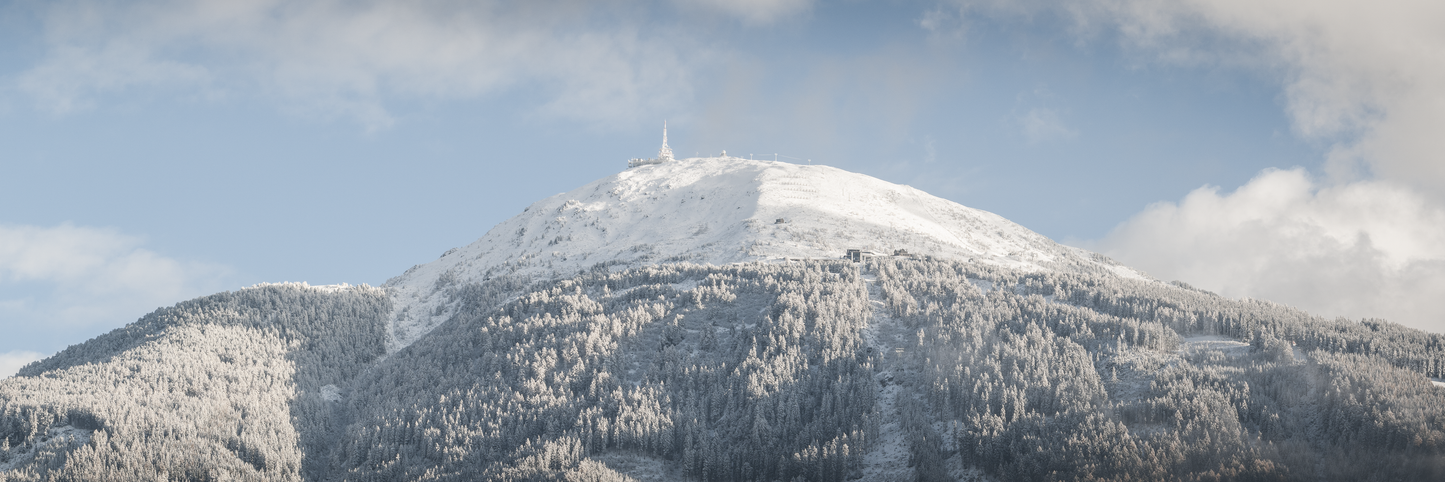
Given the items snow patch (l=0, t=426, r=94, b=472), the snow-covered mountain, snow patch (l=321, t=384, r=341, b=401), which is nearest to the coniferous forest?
snow patch (l=0, t=426, r=94, b=472)

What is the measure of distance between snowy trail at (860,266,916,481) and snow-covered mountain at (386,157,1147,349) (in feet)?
92.3

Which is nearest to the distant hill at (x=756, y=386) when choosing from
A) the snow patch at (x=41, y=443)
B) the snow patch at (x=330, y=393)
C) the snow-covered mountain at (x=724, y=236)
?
the snow patch at (x=41, y=443)

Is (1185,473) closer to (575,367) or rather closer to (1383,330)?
(1383,330)

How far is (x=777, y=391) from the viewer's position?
9612 cm

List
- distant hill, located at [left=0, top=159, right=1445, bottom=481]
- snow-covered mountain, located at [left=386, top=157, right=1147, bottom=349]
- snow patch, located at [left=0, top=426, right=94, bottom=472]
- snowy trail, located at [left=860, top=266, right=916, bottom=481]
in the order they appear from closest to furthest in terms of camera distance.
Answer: distant hill, located at [left=0, top=159, right=1445, bottom=481] → snowy trail, located at [left=860, top=266, right=916, bottom=481] → snow patch, located at [left=0, top=426, right=94, bottom=472] → snow-covered mountain, located at [left=386, top=157, right=1147, bottom=349]

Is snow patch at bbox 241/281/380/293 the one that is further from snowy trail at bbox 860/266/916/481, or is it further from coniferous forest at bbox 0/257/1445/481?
snowy trail at bbox 860/266/916/481

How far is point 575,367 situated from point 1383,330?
87094 millimetres

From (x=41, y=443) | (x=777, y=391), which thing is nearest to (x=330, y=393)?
(x=41, y=443)

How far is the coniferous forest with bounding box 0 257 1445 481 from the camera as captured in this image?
250 feet

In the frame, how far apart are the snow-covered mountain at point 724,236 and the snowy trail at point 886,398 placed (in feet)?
92.3

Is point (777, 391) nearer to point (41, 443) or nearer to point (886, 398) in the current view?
point (886, 398)

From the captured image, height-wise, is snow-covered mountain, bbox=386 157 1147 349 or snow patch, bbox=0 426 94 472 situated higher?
snow-covered mountain, bbox=386 157 1147 349

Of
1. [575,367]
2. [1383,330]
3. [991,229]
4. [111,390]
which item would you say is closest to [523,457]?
[575,367]

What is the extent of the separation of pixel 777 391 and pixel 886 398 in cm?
1101
